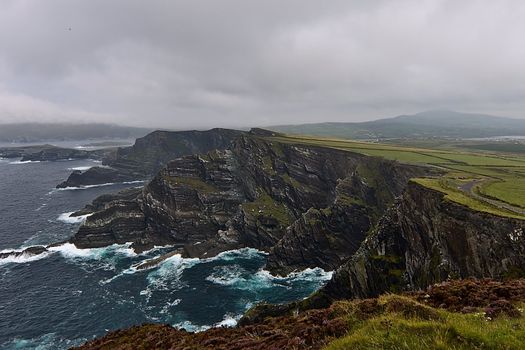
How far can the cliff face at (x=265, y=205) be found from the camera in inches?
4309

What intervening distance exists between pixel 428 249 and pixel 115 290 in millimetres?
77517

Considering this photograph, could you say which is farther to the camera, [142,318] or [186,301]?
[186,301]

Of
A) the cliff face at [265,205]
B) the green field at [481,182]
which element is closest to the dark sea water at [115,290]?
the cliff face at [265,205]

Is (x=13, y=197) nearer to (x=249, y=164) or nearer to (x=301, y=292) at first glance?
(x=249, y=164)

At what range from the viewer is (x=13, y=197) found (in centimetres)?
19575

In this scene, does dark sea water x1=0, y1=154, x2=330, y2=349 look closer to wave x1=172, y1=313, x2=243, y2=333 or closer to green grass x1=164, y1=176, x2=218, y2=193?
wave x1=172, y1=313, x2=243, y2=333

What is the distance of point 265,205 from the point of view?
13750cm

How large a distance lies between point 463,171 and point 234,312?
7269cm

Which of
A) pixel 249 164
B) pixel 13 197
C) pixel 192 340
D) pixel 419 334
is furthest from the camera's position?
pixel 13 197

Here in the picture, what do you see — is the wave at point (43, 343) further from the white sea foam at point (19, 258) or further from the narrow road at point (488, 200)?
the narrow road at point (488, 200)

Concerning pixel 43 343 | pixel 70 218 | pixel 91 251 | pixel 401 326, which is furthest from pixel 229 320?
pixel 70 218

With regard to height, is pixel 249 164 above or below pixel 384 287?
above

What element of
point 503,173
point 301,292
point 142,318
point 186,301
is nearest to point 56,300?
point 142,318

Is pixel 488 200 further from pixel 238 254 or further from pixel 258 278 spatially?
pixel 238 254
